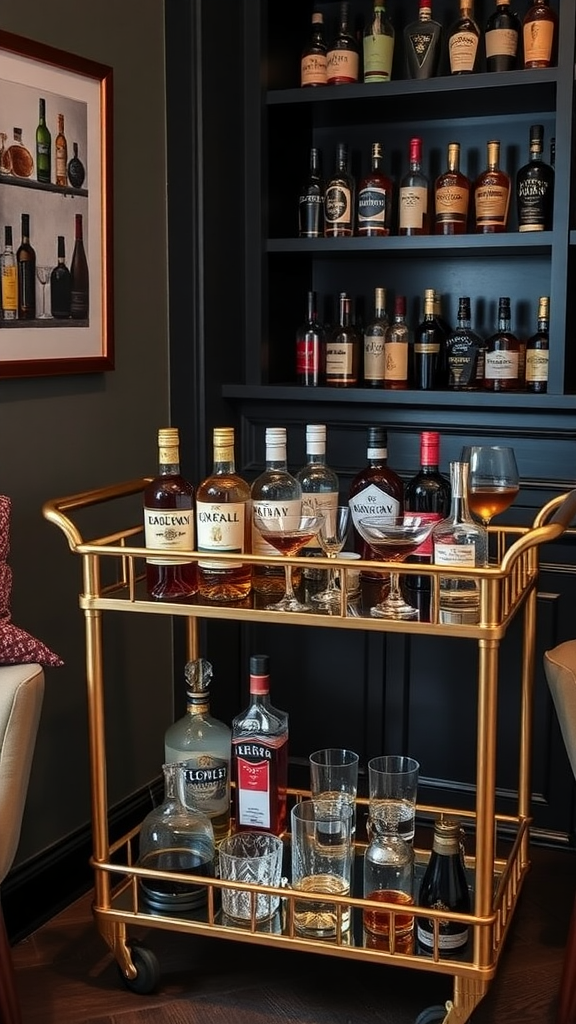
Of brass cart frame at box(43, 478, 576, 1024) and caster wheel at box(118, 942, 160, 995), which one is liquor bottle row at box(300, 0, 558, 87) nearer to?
brass cart frame at box(43, 478, 576, 1024)

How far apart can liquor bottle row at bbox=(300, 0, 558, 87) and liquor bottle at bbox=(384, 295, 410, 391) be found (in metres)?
0.51

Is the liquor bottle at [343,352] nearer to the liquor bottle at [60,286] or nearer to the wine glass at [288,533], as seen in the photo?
the liquor bottle at [60,286]

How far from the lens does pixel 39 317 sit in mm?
2207

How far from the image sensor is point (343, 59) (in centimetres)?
265

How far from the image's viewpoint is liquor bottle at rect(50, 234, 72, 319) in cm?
224

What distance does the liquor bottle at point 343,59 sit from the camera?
265 cm

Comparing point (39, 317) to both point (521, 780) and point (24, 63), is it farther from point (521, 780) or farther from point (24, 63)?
point (521, 780)

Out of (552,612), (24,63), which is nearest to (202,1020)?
(552,612)

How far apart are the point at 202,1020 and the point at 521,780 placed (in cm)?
72

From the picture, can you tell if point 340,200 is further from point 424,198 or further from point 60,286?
point 60,286

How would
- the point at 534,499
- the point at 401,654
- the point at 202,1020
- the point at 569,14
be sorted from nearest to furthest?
the point at 202,1020 → the point at 569,14 → the point at 534,499 → the point at 401,654

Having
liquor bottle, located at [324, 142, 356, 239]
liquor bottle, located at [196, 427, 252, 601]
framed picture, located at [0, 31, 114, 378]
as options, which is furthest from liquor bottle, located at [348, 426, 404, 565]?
liquor bottle, located at [324, 142, 356, 239]

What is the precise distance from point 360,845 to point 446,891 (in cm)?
30

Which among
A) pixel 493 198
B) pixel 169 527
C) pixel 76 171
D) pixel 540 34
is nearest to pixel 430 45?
pixel 540 34
